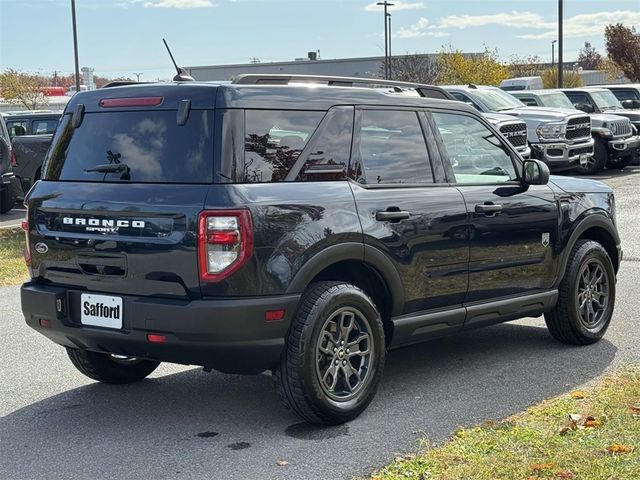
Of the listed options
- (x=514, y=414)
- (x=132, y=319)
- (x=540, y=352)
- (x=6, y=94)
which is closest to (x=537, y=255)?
(x=540, y=352)

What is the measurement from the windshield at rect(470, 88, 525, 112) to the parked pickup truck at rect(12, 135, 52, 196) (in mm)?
9449

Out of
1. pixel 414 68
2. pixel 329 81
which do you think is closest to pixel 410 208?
pixel 329 81

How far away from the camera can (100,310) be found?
16.0ft

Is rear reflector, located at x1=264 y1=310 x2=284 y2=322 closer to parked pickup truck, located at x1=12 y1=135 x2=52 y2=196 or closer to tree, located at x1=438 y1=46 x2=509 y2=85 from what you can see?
parked pickup truck, located at x1=12 y1=135 x2=52 y2=196

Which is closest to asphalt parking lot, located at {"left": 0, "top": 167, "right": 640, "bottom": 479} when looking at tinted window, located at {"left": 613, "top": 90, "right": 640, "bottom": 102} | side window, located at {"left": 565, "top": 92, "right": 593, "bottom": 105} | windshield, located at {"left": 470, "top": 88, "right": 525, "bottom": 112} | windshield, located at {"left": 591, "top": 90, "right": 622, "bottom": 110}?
windshield, located at {"left": 470, "top": 88, "right": 525, "bottom": 112}

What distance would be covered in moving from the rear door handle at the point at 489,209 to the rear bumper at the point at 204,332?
5.57ft

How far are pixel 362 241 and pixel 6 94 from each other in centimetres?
6152

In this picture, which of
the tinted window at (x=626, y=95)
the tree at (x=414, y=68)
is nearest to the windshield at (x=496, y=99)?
the tinted window at (x=626, y=95)

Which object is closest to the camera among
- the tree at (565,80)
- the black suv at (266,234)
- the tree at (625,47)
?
the black suv at (266,234)

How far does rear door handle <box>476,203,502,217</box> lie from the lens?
591cm

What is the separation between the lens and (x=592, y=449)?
4.35m

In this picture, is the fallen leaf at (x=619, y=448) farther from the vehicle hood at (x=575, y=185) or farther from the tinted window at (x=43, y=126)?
the tinted window at (x=43, y=126)

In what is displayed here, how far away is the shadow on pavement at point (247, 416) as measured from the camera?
455cm

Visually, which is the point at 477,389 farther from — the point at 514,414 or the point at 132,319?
the point at 132,319
